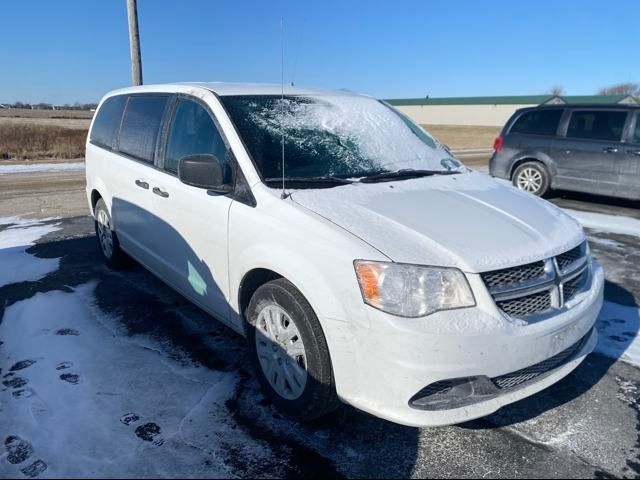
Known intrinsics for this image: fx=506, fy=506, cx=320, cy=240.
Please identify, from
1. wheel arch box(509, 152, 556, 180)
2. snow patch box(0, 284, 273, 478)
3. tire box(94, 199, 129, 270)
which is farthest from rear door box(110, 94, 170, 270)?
wheel arch box(509, 152, 556, 180)

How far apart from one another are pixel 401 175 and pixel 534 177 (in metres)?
7.00

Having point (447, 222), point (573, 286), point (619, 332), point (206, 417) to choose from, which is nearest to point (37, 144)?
point (206, 417)

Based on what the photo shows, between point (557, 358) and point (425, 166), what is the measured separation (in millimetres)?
1660

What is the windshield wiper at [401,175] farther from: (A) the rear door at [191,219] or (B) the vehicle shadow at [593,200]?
(B) the vehicle shadow at [593,200]

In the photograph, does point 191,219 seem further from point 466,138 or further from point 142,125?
point 466,138

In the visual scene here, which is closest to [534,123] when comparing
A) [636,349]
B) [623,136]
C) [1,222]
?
[623,136]

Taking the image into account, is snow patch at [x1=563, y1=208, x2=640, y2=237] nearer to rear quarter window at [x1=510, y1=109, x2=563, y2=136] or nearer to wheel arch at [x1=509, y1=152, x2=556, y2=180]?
wheel arch at [x1=509, y1=152, x2=556, y2=180]

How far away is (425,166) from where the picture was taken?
376 cm

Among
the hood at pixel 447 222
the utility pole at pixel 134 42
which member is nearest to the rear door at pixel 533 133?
the hood at pixel 447 222

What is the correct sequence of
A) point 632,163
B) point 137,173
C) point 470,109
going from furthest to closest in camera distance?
point 470,109 < point 632,163 < point 137,173

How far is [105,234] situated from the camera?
212 inches

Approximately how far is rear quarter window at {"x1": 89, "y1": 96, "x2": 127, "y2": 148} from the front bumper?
371 cm

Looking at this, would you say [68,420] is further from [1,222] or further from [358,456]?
[1,222]

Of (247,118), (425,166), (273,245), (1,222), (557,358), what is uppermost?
(247,118)
